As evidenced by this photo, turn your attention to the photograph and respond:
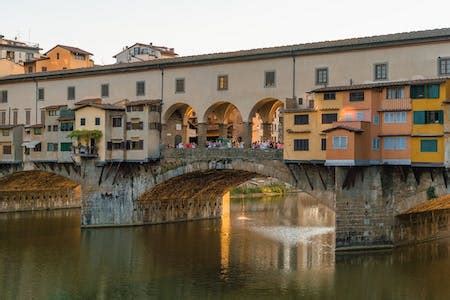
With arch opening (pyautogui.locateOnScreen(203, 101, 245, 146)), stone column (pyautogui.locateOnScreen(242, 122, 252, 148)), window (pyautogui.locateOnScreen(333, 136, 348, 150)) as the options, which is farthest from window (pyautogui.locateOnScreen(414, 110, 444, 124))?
arch opening (pyautogui.locateOnScreen(203, 101, 245, 146))

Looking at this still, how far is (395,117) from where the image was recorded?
124 feet

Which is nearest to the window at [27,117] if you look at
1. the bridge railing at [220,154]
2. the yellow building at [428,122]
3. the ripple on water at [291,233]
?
the bridge railing at [220,154]

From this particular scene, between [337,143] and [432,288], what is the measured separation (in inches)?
375

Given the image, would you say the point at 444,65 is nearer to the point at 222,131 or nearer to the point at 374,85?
the point at 374,85

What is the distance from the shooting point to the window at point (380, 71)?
39.4 metres

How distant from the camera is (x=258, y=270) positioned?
120ft

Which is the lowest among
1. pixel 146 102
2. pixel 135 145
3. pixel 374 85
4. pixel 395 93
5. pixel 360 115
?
pixel 135 145

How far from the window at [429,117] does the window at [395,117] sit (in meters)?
0.67

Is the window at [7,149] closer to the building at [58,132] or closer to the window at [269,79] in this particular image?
the building at [58,132]

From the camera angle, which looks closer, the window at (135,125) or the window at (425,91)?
the window at (425,91)

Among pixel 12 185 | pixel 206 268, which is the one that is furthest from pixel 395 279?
pixel 12 185

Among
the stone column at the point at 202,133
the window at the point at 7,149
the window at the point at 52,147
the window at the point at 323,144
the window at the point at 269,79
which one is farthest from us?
the window at the point at 7,149

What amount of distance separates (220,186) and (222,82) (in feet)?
43.3

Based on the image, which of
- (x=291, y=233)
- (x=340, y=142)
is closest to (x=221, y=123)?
(x=291, y=233)
